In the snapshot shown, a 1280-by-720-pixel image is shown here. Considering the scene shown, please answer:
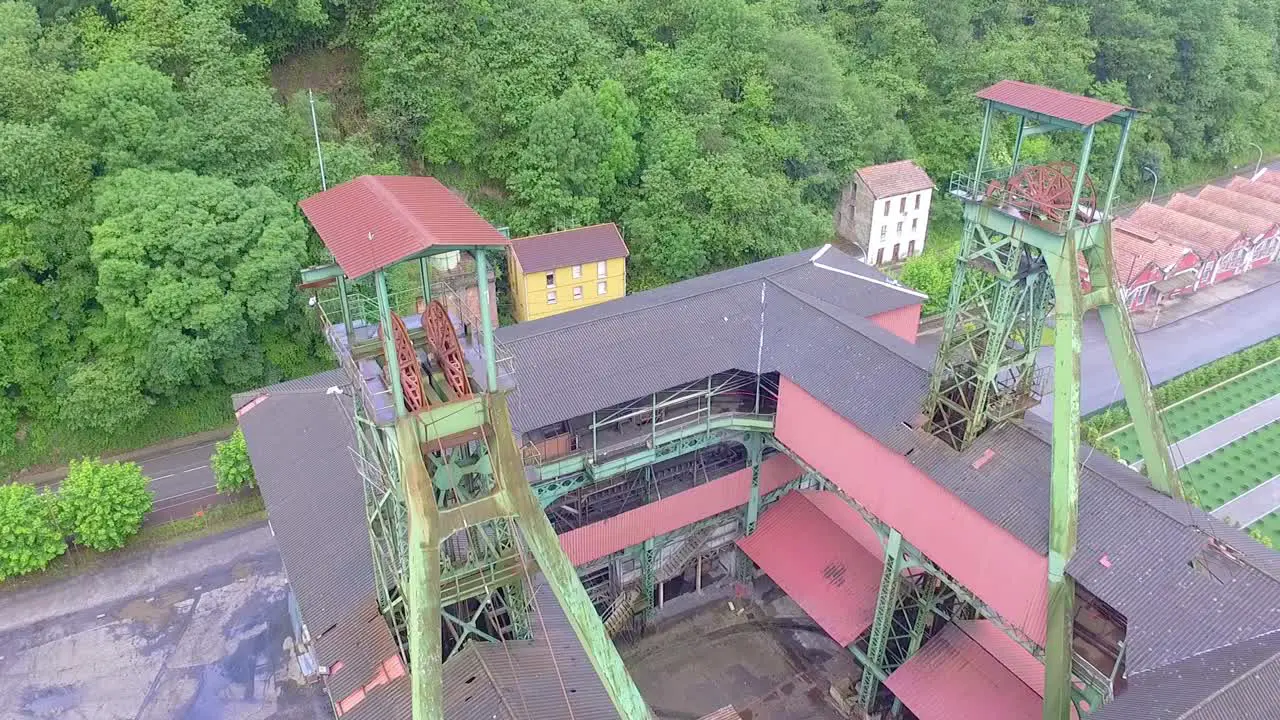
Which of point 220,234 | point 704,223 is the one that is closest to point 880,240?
point 704,223

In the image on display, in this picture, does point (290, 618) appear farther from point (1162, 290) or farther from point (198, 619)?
point (1162, 290)

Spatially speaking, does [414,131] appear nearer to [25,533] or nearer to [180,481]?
[180,481]

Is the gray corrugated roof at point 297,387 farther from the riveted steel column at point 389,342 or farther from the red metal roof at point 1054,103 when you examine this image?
the red metal roof at point 1054,103

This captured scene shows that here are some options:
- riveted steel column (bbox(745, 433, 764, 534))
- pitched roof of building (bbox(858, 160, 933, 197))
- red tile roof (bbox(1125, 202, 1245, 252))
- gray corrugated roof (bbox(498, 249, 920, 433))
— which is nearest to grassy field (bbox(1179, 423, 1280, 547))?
red tile roof (bbox(1125, 202, 1245, 252))

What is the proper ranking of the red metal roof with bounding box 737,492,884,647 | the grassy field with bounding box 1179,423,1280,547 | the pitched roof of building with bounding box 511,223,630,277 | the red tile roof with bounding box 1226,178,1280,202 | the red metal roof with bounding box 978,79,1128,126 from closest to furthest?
the red metal roof with bounding box 978,79,1128,126
the red metal roof with bounding box 737,492,884,647
the grassy field with bounding box 1179,423,1280,547
the pitched roof of building with bounding box 511,223,630,277
the red tile roof with bounding box 1226,178,1280,202

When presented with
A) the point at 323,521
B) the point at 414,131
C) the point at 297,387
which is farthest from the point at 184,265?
the point at 414,131

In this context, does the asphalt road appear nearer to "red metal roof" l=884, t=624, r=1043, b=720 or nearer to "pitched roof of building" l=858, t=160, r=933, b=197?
"red metal roof" l=884, t=624, r=1043, b=720

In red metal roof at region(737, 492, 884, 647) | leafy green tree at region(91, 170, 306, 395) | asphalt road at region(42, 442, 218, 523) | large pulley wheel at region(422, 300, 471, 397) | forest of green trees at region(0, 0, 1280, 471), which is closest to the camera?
large pulley wheel at region(422, 300, 471, 397)
